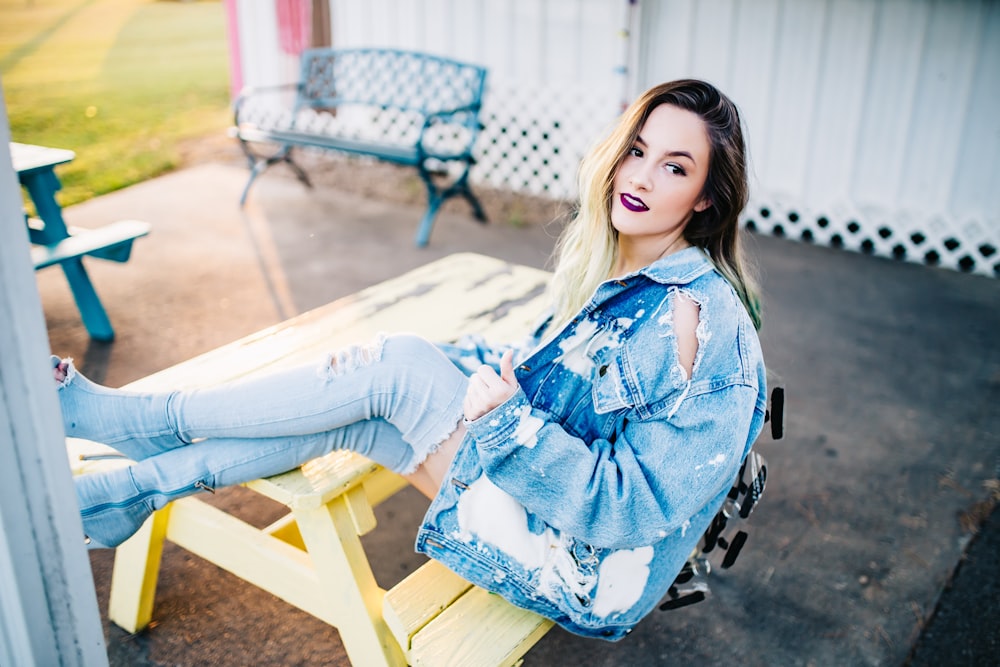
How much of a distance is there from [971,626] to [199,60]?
12.1m

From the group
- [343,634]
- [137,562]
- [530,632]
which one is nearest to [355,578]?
[343,634]

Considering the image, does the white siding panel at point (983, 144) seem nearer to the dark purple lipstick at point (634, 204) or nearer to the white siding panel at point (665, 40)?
the white siding panel at point (665, 40)

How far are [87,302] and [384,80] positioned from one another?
333 centimetres

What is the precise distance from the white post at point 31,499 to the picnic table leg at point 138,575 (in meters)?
1.01

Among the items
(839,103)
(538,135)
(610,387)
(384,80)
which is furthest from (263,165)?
A: (610,387)

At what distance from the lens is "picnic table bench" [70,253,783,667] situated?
1872 millimetres

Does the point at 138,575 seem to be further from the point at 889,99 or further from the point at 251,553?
the point at 889,99

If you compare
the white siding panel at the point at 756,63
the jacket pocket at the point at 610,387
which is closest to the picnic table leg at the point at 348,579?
the jacket pocket at the point at 610,387

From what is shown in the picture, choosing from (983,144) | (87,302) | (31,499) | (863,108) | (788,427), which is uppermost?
(31,499)

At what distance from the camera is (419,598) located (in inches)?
75.3

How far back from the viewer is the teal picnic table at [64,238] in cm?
394

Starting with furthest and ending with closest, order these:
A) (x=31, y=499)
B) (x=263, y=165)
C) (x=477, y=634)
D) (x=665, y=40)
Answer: (x=263, y=165), (x=665, y=40), (x=477, y=634), (x=31, y=499)

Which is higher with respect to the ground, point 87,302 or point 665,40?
point 665,40

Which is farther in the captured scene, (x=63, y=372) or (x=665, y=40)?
(x=665, y=40)
